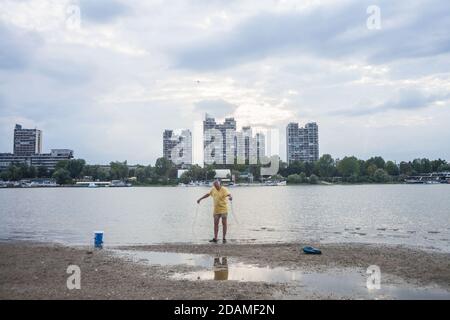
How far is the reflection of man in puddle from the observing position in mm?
12105

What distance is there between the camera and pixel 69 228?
30.8 metres

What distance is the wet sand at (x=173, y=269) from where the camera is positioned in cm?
998

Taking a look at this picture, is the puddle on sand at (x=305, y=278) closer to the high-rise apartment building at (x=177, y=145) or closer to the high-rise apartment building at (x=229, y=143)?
the high-rise apartment building at (x=229, y=143)

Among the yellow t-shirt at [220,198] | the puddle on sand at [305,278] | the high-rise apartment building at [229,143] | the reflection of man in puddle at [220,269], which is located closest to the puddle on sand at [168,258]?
the puddle on sand at [305,278]

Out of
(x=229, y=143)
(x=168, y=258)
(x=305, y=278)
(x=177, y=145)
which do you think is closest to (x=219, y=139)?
(x=229, y=143)

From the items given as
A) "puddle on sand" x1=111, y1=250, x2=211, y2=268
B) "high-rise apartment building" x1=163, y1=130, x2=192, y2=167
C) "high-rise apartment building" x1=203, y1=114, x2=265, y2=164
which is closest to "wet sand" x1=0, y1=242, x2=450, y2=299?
"puddle on sand" x1=111, y1=250, x2=211, y2=268

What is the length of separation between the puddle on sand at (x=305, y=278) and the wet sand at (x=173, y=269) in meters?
0.41

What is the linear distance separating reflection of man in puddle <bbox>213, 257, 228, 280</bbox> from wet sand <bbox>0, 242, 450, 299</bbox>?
64cm

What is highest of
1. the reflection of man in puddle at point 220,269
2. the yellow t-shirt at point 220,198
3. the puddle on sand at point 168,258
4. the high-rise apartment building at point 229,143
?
the high-rise apartment building at point 229,143

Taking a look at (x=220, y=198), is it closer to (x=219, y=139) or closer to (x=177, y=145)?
(x=219, y=139)

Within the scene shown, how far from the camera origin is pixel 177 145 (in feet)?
575

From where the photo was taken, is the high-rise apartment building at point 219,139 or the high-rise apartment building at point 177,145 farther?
the high-rise apartment building at point 177,145

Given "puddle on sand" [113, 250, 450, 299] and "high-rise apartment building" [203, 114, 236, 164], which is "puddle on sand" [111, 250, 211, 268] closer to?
"puddle on sand" [113, 250, 450, 299]

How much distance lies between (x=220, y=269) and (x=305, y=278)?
271cm
